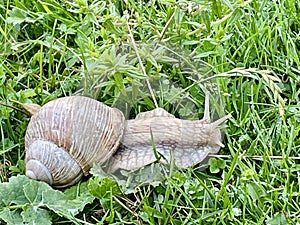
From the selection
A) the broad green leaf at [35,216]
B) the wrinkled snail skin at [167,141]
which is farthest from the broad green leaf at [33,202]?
the wrinkled snail skin at [167,141]

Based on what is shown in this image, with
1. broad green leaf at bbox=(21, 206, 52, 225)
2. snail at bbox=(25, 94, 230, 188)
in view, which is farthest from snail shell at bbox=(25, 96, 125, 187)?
broad green leaf at bbox=(21, 206, 52, 225)

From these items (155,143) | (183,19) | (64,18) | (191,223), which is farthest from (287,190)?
(64,18)

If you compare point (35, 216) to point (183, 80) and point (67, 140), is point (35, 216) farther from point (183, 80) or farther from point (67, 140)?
point (183, 80)

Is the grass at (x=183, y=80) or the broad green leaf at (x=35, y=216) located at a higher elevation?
the grass at (x=183, y=80)

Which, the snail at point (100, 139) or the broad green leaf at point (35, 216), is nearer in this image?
the broad green leaf at point (35, 216)

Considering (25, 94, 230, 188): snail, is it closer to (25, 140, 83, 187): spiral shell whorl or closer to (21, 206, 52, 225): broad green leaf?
(25, 140, 83, 187): spiral shell whorl

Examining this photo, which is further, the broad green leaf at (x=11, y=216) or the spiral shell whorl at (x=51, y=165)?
the spiral shell whorl at (x=51, y=165)

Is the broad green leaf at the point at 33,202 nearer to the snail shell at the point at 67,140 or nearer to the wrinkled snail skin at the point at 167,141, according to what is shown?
the snail shell at the point at 67,140
